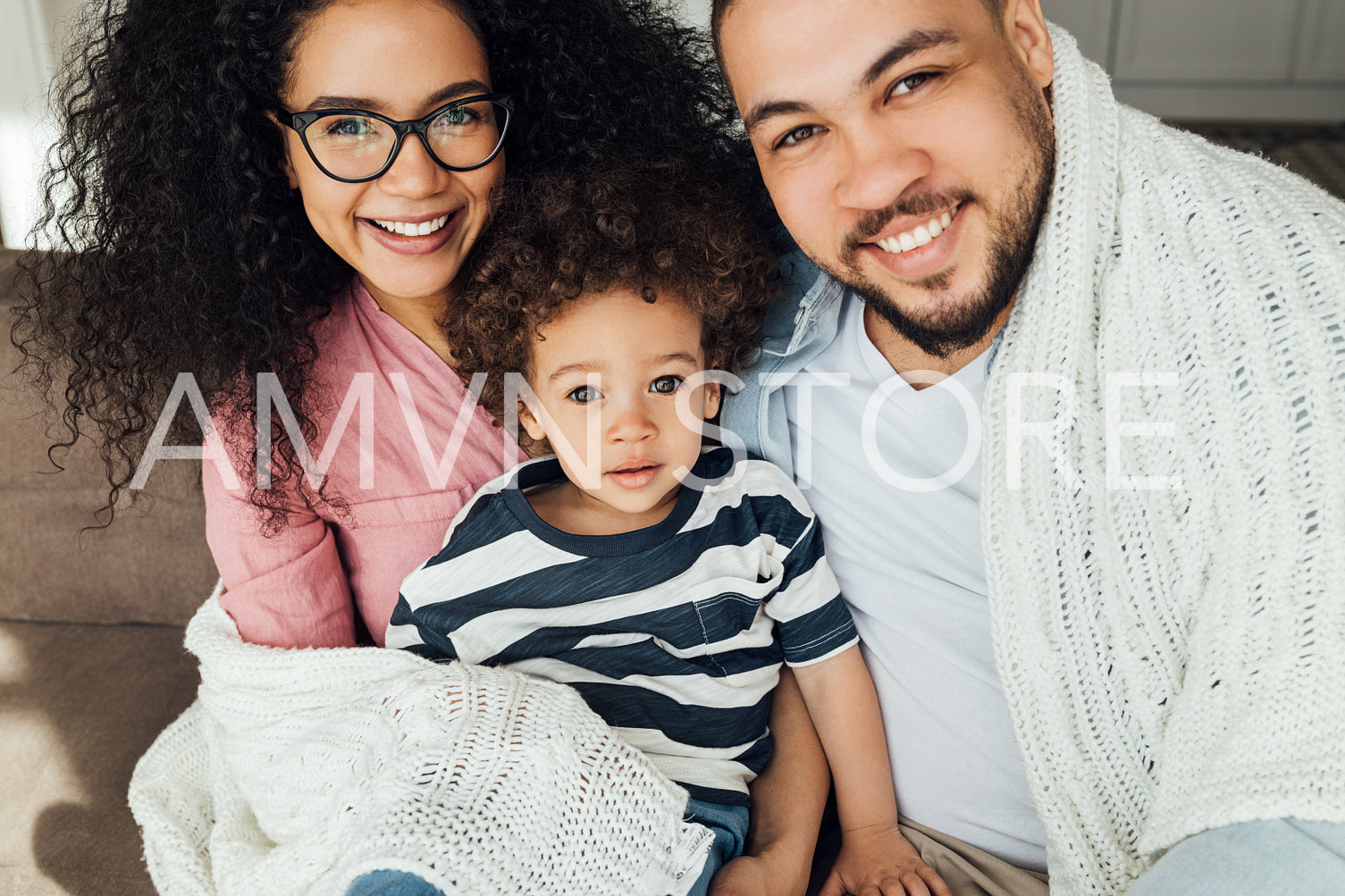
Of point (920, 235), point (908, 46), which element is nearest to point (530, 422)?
point (920, 235)

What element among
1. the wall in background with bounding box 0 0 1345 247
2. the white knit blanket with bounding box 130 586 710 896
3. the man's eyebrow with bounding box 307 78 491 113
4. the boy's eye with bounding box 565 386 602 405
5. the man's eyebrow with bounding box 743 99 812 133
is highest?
the wall in background with bounding box 0 0 1345 247

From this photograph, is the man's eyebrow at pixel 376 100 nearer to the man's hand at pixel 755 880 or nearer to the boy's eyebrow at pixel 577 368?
the boy's eyebrow at pixel 577 368

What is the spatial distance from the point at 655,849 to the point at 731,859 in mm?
167

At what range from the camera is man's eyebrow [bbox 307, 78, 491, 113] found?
1.20m

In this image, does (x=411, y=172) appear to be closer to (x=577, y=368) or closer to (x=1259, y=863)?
(x=577, y=368)

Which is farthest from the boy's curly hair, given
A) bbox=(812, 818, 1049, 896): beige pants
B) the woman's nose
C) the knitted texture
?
bbox=(812, 818, 1049, 896): beige pants

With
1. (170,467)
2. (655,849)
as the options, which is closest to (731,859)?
(655,849)

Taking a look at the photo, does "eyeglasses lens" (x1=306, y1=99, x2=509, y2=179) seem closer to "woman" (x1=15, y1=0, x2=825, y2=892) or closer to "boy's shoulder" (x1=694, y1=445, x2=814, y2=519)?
"woman" (x1=15, y1=0, x2=825, y2=892)

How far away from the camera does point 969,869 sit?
125cm

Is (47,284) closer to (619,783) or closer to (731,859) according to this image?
(619,783)

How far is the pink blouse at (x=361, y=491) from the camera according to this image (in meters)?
1.39

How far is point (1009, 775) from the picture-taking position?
1.26m

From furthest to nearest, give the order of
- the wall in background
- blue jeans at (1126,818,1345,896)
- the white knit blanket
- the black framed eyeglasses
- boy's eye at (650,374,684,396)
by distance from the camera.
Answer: the wall in background, boy's eye at (650,374,684,396), the black framed eyeglasses, the white knit blanket, blue jeans at (1126,818,1345,896)

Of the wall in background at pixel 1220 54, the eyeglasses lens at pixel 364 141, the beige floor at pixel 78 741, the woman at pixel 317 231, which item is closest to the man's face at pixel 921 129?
the woman at pixel 317 231
